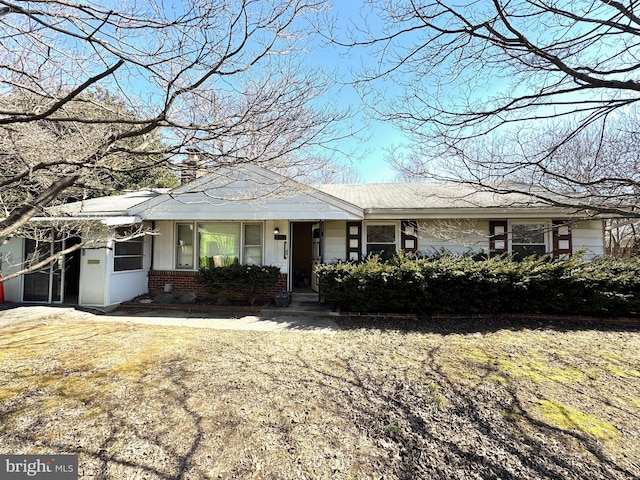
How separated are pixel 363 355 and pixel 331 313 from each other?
2.76 m

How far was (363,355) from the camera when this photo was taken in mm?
5117

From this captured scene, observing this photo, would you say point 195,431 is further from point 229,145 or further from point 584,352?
point 584,352

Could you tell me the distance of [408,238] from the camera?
952 centimetres

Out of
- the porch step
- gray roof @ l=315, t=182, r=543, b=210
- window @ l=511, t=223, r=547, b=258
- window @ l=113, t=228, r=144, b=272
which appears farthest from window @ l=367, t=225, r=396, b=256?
window @ l=113, t=228, r=144, b=272

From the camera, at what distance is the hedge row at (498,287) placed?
7035 mm

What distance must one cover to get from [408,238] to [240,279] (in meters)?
5.28

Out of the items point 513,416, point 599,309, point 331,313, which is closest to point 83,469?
point 513,416

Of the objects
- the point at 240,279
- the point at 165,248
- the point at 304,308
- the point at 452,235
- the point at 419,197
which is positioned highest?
the point at 419,197

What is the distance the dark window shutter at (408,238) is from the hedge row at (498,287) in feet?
6.68

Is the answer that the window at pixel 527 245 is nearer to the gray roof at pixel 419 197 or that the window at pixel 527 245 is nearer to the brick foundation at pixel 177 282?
the gray roof at pixel 419 197

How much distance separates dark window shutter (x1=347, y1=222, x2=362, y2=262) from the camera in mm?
9703

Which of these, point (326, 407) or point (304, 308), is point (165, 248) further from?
point (326, 407)

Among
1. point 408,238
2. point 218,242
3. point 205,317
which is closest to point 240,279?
point 205,317

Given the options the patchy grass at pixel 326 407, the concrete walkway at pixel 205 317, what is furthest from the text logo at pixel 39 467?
the concrete walkway at pixel 205 317
